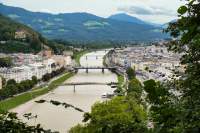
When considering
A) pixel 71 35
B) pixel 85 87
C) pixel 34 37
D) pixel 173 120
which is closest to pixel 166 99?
pixel 173 120

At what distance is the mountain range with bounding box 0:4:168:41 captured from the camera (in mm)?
104369

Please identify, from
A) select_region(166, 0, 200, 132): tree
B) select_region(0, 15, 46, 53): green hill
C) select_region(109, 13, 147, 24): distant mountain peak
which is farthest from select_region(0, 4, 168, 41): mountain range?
select_region(166, 0, 200, 132): tree

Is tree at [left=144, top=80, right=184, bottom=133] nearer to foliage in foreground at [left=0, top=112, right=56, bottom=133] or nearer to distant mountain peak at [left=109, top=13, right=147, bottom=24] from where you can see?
foliage in foreground at [left=0, top=112, right=56, bottom=133]

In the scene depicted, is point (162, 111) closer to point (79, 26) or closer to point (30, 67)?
point (30, 67)

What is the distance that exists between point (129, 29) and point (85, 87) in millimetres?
94999

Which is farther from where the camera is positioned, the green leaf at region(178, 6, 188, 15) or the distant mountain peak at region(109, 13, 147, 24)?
the distant mountain peak at region(109, 13, 147, 24)

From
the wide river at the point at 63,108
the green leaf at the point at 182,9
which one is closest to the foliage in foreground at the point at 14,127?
the green leaf at the point at 182,9

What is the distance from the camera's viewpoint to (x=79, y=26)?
11419 cm

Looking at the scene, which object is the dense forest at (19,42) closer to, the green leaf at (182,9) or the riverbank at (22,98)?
the riverbank at (22,98)

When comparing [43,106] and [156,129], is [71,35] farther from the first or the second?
[156,129]

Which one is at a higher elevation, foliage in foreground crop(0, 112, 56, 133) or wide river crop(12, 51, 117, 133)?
foliage in foreground crop(0, 112, 56, 133)

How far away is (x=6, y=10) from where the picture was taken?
117 meters

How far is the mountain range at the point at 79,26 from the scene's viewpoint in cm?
10437

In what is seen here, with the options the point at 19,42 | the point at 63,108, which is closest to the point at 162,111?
the point at 63,108
